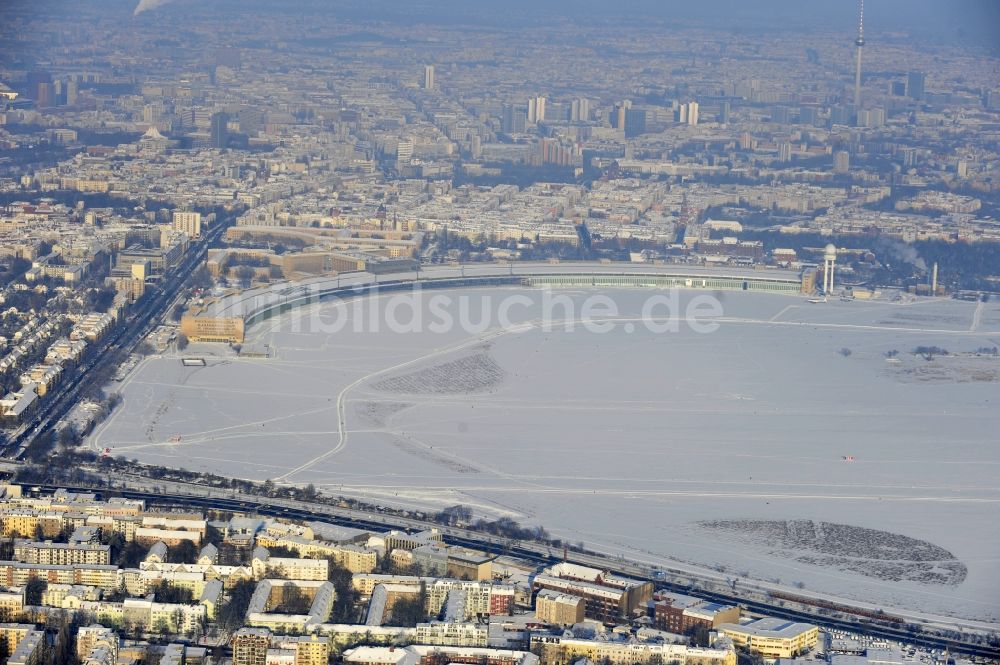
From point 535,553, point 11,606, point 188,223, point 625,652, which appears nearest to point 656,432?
point 535,553

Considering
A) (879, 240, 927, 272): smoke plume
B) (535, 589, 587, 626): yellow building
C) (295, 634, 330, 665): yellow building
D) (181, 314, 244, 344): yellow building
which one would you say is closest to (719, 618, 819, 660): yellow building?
(535, 589, 587, 626): yellow building

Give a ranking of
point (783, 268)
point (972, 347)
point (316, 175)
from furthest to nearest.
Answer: point (316, 175) → point (783, 268) → point (972, 347)

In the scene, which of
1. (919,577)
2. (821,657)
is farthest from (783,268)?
(821,657)

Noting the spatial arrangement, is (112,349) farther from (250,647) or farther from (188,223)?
(250,647)

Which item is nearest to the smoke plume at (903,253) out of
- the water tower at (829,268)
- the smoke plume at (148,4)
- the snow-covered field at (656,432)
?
the water tower at (829,268)

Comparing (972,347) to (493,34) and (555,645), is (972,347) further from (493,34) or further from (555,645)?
(493,34)

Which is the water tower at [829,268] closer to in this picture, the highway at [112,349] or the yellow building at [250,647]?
the highway at [112,349]

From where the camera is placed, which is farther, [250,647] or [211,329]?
[211,329]

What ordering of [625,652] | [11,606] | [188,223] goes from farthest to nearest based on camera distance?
1. [188,223]
2. [11,606]
3. [625,652]
